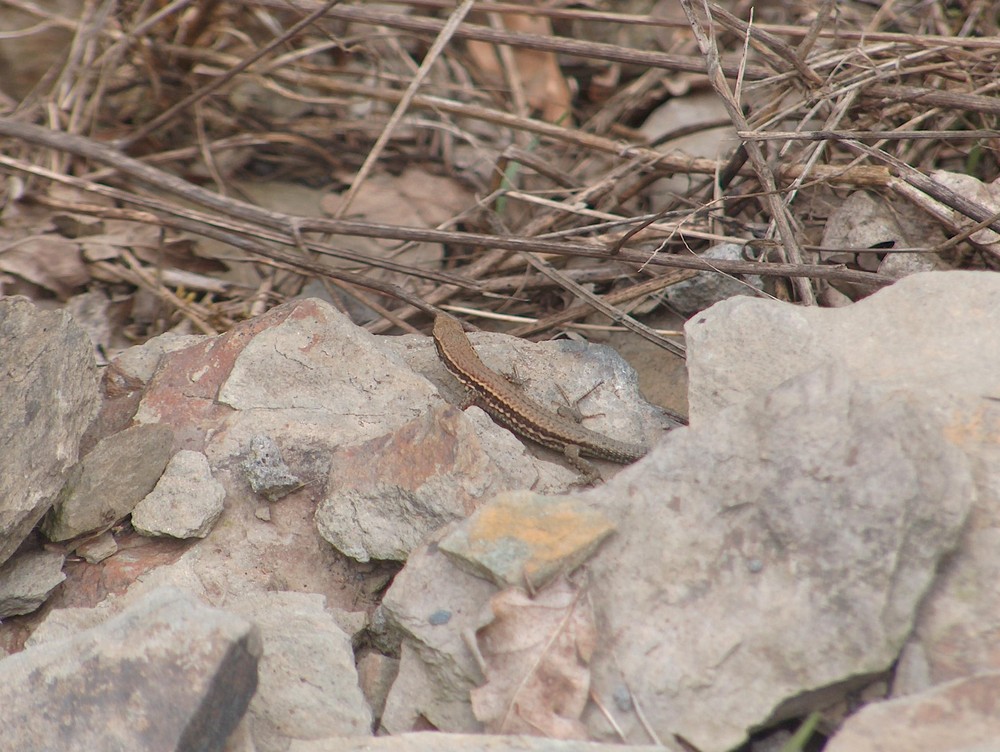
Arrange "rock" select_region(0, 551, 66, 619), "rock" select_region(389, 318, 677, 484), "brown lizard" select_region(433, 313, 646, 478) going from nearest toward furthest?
"rock" select_region(0, 551, 66, 619)
"rock" select_region(389, 318, 677, 484)
"brown lizard" select_region(433, 313, 646, 478)

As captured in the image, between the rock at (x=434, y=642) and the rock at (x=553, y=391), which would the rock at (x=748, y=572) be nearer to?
the rock at (x=434, y=642)

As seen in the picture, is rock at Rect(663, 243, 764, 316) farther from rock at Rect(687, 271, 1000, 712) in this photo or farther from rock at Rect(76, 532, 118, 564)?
rock at Rect(76, 532, 118, 564)

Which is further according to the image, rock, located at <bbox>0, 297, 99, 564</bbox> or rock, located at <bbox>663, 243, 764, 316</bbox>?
rock, located at <bbox>663, 243, 764, 316</bbox>

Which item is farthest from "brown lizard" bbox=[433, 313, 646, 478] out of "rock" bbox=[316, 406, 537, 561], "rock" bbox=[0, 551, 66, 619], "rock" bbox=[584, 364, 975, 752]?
"rock" bbox=[0, 551, 66, 619]

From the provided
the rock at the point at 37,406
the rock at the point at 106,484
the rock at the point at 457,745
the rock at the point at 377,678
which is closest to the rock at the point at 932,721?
the rock at the point at 457,745

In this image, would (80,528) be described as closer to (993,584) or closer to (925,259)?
(993,584)
